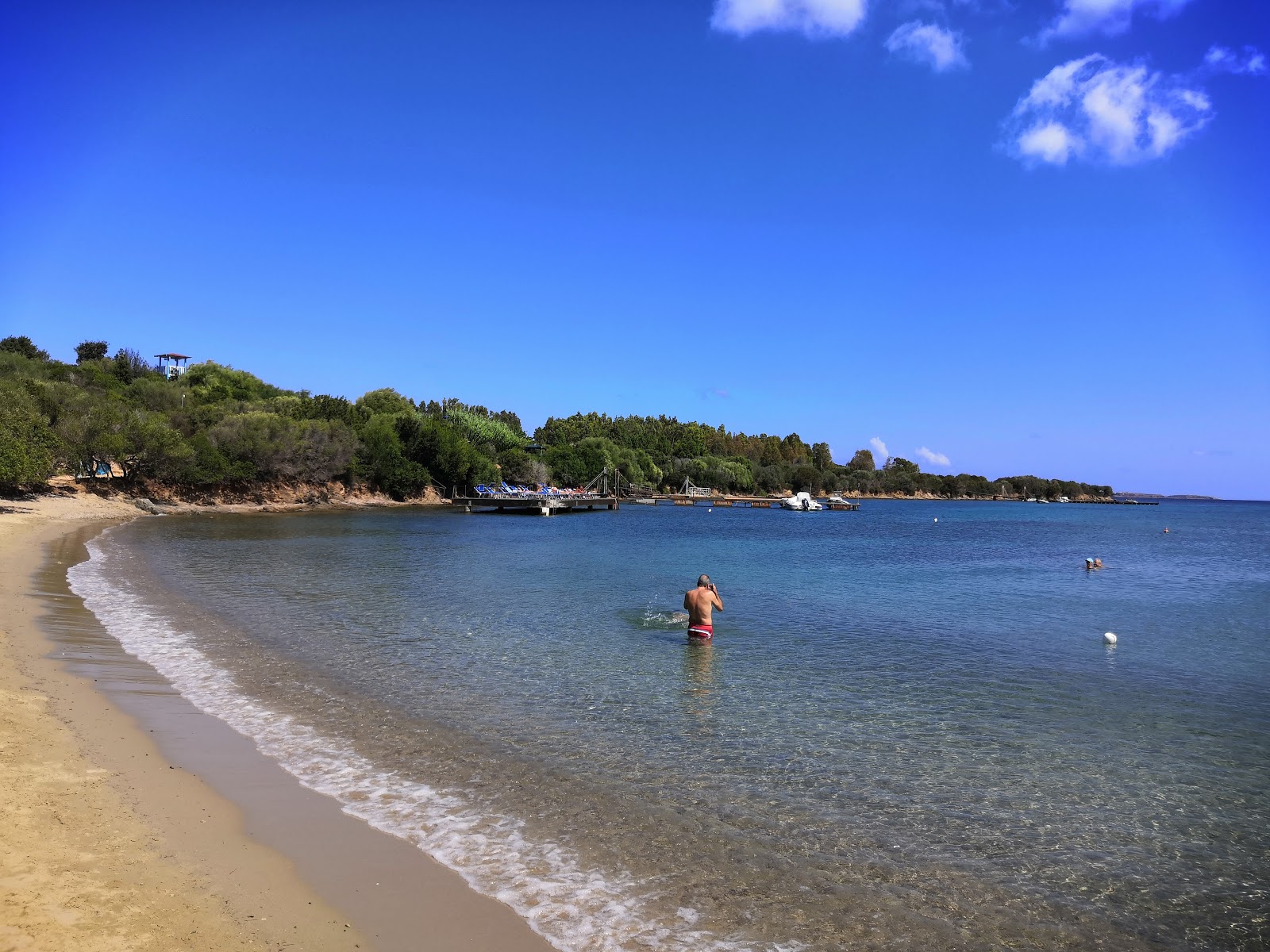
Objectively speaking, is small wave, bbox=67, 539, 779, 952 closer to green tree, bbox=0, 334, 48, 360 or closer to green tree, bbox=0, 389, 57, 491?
green tree, bbox=0, 389, 57, 491

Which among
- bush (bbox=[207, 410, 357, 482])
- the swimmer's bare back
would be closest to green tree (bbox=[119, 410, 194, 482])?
bush (bbox=[207, 410, 357, 482])

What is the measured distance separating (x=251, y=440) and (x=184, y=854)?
6960cm

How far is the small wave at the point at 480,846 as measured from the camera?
18.5 feet

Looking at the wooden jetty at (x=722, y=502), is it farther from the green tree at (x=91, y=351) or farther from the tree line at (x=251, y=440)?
the green tree at (x=91, y=351)

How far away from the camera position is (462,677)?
44.6ft

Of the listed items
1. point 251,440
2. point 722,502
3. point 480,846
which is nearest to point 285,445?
point 251,440

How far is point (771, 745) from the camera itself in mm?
10383

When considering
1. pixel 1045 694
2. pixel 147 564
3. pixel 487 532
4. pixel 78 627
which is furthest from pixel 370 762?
pixel 487 532

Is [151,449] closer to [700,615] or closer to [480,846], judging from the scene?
[700,615]

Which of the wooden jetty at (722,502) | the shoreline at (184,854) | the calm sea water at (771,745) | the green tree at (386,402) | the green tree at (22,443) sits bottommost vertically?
the calm sea water at (771,745)

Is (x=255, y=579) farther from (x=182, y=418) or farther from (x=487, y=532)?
(x=182, y=418)

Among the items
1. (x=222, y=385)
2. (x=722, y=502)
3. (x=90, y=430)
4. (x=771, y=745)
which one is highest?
(x=222, y=385)

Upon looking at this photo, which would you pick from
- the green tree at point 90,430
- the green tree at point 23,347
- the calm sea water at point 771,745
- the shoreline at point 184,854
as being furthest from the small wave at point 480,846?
the green tree at point 23,347

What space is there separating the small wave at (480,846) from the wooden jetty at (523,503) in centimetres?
6910
